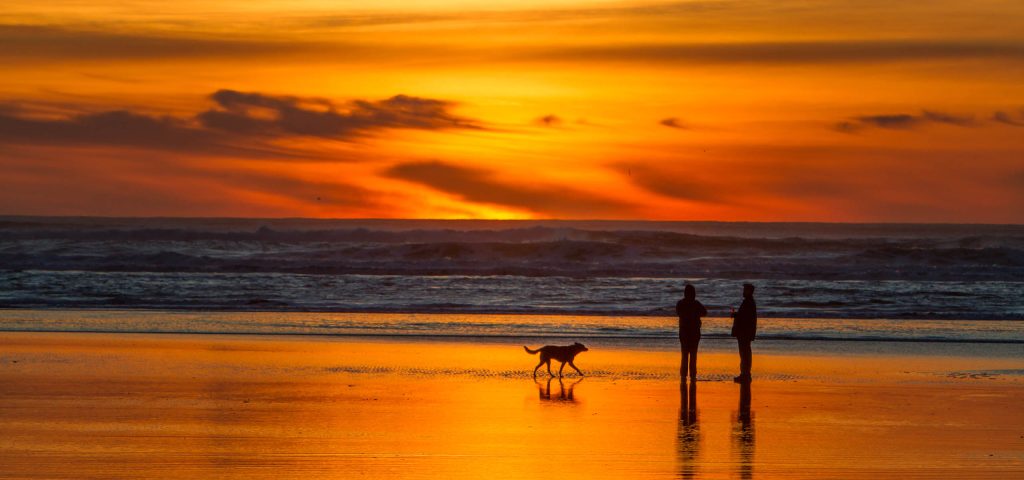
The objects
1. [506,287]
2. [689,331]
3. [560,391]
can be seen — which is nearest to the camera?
[560,391]

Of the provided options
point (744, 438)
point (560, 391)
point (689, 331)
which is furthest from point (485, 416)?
point (689, 331)

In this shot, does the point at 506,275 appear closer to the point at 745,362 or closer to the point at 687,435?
the point at 745,362

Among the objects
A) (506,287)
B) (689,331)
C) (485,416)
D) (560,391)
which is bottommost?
(485,416)

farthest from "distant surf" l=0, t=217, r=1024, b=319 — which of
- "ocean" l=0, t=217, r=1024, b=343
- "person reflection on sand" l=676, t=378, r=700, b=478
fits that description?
"person reflection on sand" l=676, t=378, r=700, b=478

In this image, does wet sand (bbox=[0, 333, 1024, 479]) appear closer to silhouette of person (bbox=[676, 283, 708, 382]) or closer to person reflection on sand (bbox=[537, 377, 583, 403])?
person reflection on sand (bbox=[537, 377, 583, 403])

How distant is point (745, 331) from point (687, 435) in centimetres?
463

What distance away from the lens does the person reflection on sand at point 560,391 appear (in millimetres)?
12836

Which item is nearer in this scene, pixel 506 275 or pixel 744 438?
pixel 744 438

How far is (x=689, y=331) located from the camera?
1480 centimetres

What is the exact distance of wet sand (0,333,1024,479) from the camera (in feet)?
29.9

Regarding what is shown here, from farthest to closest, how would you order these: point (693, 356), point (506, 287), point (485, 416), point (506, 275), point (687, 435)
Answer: point (506, 275), point (506, 287), point (693, 356), point (485, 416), point (687, 435)

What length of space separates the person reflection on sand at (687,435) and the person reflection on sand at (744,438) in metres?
0.33

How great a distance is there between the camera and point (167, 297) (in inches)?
1180

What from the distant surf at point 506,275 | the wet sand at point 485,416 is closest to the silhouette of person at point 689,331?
the wet sand at point 485,416
